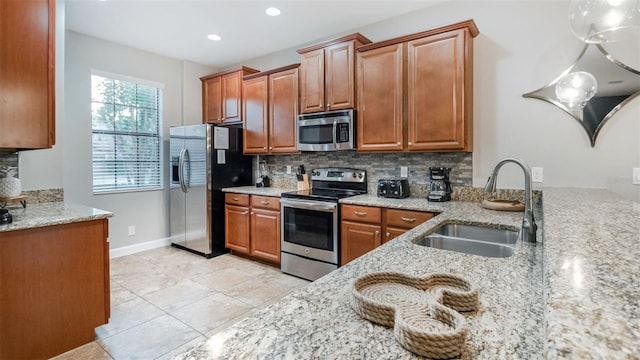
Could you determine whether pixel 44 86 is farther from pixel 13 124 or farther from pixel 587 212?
pixel 587 212

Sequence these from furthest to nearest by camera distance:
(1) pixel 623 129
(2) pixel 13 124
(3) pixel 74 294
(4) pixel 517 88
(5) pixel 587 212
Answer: (4) pixel 517 88, (1) pixel 623 129, (3) pixel 74 294, (2) pixel 13 124, (5) pixel 587 212

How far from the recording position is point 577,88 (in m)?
2.37

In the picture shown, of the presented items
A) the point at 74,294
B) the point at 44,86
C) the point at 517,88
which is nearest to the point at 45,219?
the point at 74,294

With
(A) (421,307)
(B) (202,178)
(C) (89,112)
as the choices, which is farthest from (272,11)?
(A) (421,307)

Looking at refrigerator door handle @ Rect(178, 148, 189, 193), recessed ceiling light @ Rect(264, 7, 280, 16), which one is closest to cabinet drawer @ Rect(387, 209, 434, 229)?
recessed ceiling light @ Rect(264, 7, 280, 16)

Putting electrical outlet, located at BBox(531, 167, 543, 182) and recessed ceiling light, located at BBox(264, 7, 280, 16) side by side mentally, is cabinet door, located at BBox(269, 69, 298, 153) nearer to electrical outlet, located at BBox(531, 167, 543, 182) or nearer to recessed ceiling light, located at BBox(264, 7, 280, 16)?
recessed ceiling light, located at BBox(264, 7, 280, 16)

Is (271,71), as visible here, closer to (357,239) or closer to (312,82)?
(312,82)

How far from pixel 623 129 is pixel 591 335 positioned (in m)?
2.70

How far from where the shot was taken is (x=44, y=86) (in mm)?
2049

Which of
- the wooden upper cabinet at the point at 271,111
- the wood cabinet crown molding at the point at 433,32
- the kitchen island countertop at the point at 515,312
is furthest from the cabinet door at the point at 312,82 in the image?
the kitchen island countertop at the point at 515,312

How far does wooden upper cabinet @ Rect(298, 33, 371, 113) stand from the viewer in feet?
10.5

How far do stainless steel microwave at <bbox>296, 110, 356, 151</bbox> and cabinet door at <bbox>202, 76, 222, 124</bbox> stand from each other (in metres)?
1.57

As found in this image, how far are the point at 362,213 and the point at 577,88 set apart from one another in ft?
6.16

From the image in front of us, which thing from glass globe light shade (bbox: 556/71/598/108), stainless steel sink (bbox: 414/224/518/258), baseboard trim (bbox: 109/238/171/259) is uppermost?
glass globe light shade (bbox: 556/71/598/108)
